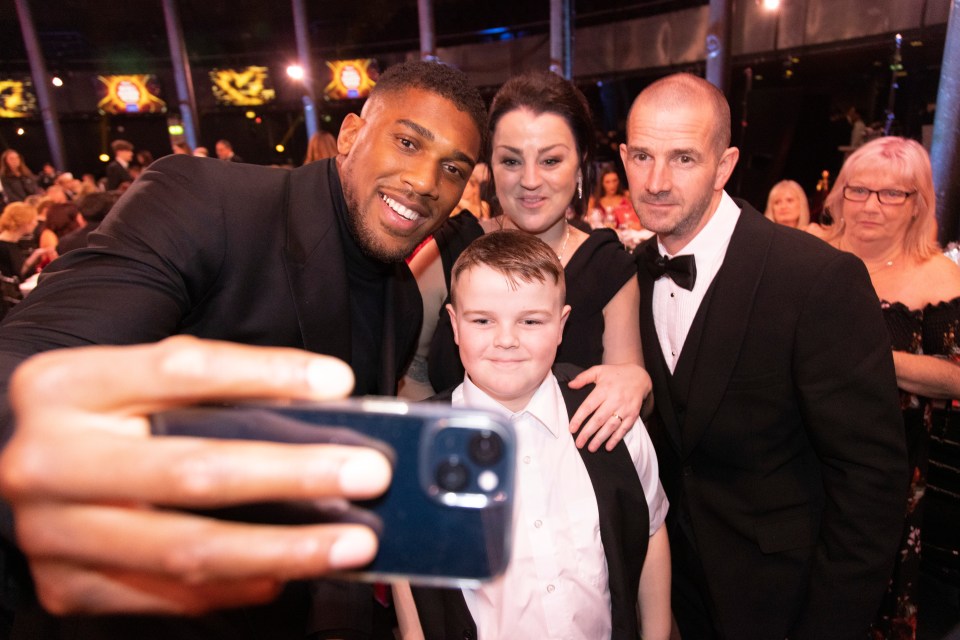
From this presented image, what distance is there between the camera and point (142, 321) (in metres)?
0.96

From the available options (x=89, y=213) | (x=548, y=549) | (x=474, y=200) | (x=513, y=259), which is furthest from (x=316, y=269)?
(x=474, y=200)

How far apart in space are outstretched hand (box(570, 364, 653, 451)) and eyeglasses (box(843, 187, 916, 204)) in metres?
1.68

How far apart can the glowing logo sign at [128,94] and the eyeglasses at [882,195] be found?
18084 millimetres

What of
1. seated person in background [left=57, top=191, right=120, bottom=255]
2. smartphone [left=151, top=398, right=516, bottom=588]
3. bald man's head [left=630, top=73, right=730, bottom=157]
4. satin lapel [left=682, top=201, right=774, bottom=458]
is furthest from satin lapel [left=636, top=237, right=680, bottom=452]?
seated person in background [left=57, top=191, right=120, bottom=255]

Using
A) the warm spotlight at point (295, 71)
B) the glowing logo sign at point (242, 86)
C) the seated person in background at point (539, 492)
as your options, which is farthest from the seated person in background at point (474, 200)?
the glowing logo sign at point (242, 86)

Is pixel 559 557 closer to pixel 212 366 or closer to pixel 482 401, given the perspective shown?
pixel 482 401

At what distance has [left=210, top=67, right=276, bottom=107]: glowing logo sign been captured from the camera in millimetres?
14961

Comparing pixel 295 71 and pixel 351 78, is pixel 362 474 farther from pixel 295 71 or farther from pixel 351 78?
pixel 351 78

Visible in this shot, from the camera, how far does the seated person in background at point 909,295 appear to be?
202 cm

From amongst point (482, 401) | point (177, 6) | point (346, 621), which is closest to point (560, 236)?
point (482, 401)

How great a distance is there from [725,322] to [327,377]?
128 cm

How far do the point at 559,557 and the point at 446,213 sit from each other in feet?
3.29

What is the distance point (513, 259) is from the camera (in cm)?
136

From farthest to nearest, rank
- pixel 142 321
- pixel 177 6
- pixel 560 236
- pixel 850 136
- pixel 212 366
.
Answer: pixel 177 6, pixel 850 136, pixel 560 236, pixel 142 321, pixel 212 366
